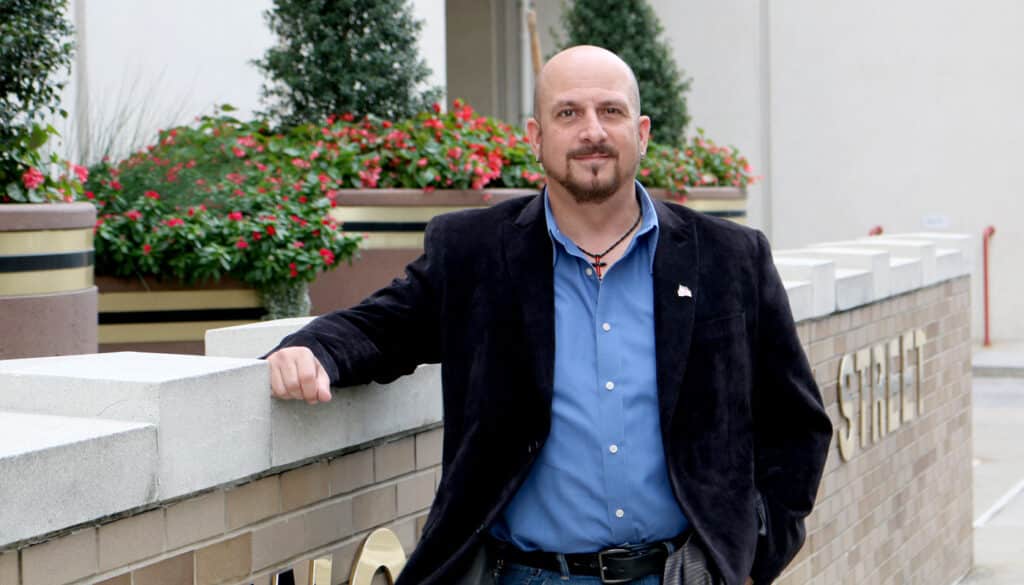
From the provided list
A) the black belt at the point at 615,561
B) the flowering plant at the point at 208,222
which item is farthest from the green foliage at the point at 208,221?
the black belt at the point at 615,561

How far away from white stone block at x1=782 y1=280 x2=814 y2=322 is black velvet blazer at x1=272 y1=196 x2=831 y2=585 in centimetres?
181

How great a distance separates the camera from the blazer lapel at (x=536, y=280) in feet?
9.39

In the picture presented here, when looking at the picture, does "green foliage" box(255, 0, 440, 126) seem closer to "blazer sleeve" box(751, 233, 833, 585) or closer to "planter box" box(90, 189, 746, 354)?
"planter box" box(90, 189, 746, 354)

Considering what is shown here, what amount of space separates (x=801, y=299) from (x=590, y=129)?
7.61ft

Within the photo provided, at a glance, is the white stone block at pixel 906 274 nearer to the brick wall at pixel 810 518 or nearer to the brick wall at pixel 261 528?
the brick wall at pixel 810 518

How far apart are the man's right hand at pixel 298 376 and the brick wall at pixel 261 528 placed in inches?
7.4

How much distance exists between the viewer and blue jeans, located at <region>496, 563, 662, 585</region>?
2.85 m

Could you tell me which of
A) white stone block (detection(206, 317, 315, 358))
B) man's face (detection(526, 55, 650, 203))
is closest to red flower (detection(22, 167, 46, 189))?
white stone block (detection(206, 317, 315, 358))

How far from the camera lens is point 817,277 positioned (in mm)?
5195

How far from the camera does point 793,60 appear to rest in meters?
18.2

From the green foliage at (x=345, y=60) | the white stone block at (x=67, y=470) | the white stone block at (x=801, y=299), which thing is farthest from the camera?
the green foliage at (x=345, y=60)

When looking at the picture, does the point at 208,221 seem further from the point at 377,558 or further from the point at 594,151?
the point at 594,151

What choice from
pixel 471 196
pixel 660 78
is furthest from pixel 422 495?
pixel 660 78

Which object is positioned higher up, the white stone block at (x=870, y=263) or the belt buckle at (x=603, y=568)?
the white stone block at (x=870, y=263)
